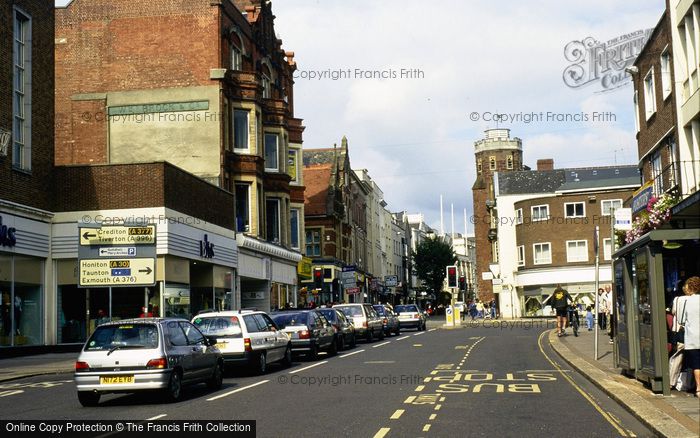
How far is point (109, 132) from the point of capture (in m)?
41.1

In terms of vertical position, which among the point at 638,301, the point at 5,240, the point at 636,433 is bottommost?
the point at 636,433

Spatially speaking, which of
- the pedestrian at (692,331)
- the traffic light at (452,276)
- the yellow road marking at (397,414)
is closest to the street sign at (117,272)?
the traffic light at (452,276)

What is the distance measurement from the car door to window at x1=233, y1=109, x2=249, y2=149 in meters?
28.1

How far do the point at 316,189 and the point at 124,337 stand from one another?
59.0 metres

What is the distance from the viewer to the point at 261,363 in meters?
19.7

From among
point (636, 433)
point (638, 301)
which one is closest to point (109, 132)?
point (638, 301)

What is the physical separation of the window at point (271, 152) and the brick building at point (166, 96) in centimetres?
277

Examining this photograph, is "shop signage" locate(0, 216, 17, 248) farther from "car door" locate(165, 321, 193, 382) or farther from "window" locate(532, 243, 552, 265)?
"window" locate(532, 243, 552, 265)

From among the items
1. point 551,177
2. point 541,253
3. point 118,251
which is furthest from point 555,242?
point 118,251

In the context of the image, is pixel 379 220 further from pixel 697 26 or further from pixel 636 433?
pixel 636 433

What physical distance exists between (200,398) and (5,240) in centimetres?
1597

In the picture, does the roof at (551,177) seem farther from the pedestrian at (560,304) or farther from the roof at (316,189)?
the pedestrian at (560,304)

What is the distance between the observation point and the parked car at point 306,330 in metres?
24.1

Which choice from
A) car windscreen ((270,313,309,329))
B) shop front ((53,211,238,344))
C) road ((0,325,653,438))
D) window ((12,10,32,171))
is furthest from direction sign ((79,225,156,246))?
road ((0,325,653,438))
